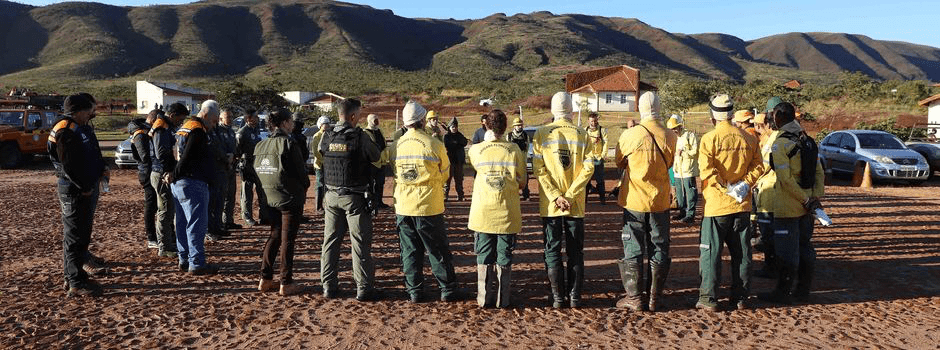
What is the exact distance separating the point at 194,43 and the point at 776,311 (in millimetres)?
122910

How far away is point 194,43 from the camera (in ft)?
369

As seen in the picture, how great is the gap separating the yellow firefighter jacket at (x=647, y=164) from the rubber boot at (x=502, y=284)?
1137 millimetres

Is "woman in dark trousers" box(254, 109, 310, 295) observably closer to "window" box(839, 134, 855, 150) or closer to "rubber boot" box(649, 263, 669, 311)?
"rubber boot" box(649, 263, 669, 311)

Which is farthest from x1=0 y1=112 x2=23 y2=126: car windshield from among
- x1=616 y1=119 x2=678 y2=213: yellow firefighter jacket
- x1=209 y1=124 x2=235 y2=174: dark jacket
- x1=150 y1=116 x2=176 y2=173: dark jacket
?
x1=616 y1=119 x2=678 y2=213: yellow firefighter jacket

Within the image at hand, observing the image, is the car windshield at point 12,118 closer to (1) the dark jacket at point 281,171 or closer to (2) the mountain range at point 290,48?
(1) the dark jacket at point 281,171

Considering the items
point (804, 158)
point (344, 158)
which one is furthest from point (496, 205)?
point (804, 158)

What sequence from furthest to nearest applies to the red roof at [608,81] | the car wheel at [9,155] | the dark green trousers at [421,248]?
the red roof at [608,81], the car wheel at [9,155], the dark green trousers at [421,248]

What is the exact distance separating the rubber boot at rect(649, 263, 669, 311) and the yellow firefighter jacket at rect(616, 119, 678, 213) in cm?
47

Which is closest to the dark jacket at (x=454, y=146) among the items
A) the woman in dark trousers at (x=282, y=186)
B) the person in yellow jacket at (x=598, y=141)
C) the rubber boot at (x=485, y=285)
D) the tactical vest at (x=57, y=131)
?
the person in yellow jacket at (x=598, y=141)

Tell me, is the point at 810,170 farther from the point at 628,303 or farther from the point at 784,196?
the point at 628,303

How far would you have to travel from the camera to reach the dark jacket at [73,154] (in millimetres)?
5285

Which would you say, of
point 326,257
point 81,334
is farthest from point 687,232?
point 81,334

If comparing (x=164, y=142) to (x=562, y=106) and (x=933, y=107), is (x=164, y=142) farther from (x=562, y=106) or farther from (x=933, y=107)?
(x=933, y=107)

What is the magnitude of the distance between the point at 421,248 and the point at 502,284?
31.2 inches
